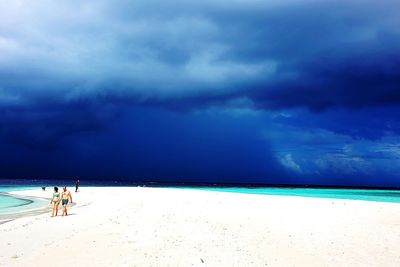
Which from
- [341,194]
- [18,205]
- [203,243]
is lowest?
[18,205]

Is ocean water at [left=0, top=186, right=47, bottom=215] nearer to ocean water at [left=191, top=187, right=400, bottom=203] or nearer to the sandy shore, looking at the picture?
the sandy shore

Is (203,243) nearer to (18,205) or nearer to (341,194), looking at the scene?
(18,205)

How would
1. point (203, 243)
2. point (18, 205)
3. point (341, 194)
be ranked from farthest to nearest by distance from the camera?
point (341, 194) < point (18, 205) < point (203, 243)

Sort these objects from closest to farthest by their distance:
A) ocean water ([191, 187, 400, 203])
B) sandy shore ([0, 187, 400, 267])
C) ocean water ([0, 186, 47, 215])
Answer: sandy shore ([0, 187, 400, 267]) → ocean water ([0, 186, 47, 215]) → ocean water ([191, 187, 400, 203])

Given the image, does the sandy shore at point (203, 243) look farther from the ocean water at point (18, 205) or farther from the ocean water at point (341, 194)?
the ocean water at point (341, 194)

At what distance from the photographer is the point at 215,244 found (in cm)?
1415

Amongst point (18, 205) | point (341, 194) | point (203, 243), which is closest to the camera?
point (203, 243)

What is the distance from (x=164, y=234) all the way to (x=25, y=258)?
19.5 ft

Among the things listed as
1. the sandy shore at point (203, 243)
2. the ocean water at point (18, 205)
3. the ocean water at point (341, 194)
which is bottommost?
the ocean water at point (18, 205)

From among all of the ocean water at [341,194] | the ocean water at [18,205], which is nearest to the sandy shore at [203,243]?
the ocean water at [18,205]

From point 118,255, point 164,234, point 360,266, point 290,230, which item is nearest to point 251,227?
point 290,230

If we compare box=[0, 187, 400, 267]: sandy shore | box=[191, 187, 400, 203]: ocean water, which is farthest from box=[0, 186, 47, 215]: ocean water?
box=[191, 187, 400, 203]: ocean water

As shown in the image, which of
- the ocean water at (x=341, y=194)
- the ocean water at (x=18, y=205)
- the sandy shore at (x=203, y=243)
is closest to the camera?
the sandy shore at (x=203, y=243)

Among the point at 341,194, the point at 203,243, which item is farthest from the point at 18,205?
the point at 341,194
